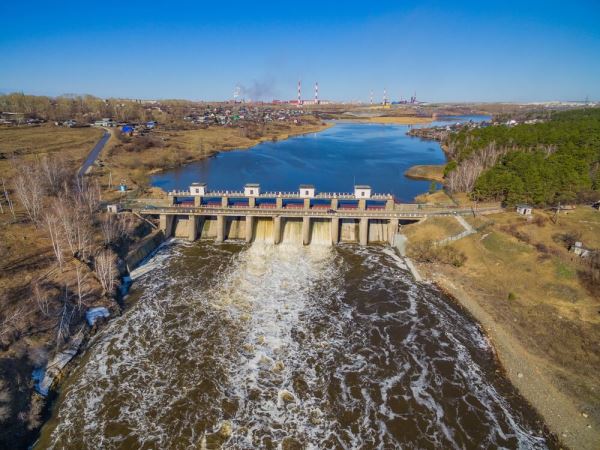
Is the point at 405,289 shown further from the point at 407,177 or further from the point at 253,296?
the point at 407,177

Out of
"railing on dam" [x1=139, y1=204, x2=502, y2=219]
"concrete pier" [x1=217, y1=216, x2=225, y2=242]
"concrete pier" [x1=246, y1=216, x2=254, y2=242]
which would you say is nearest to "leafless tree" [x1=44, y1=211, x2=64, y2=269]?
"railing on dam" [x1=139, y1=204, x2=502, y2=219]

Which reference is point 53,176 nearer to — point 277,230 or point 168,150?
point 277,230

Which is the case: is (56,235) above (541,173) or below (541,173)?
below

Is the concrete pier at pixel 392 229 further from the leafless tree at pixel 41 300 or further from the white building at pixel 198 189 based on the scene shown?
the leafless tree at pixel 41 300

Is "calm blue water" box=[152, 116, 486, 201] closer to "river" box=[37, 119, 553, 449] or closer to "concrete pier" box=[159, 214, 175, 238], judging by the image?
"concrete pier" box=[159, 214, 175, 238]

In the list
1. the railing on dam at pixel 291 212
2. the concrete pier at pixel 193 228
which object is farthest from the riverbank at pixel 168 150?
the concrete pier at pixel 193 228

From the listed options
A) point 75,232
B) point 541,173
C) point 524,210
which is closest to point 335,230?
point 524,210

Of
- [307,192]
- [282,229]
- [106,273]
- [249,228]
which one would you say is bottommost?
[282,229]
